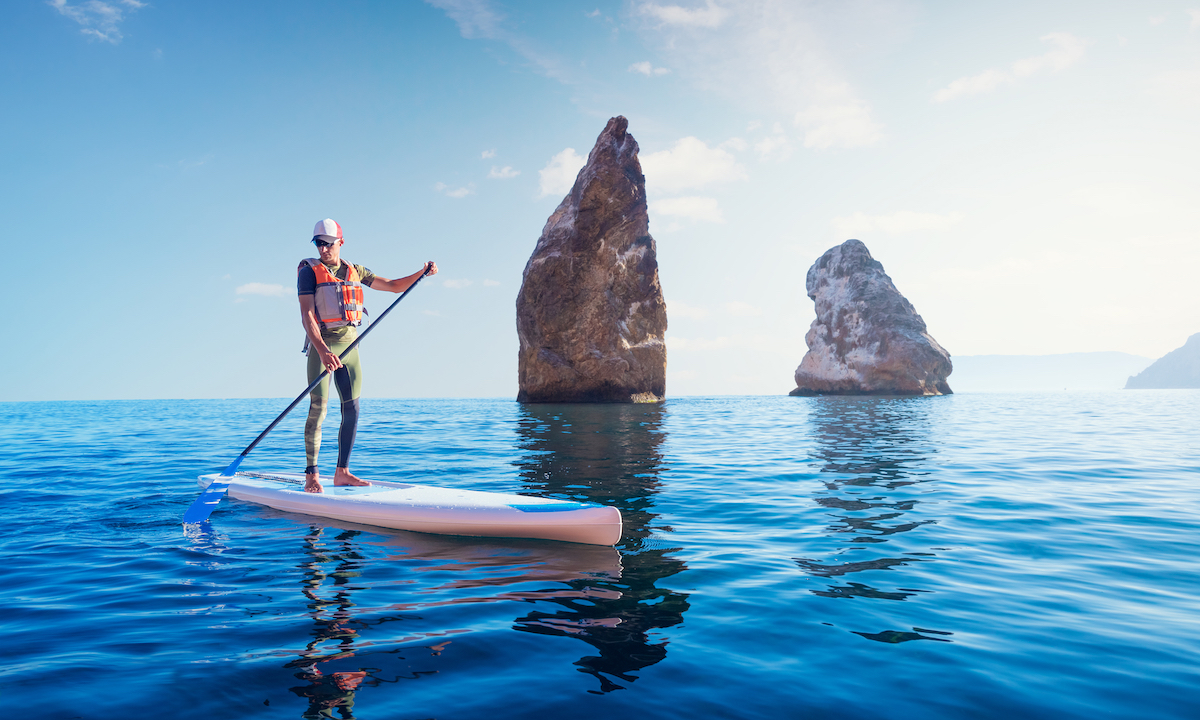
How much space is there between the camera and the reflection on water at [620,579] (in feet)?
9.28

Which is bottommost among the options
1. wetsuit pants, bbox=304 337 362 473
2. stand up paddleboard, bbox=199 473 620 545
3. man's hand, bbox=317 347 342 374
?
stand up paddleboard, bbox=199 473 620 545

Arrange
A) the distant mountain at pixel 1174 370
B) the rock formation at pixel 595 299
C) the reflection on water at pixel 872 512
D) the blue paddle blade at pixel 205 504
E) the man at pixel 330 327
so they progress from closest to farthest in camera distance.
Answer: the reflection on water at pixel 872 512 → the blue paddle blade at pixel 205 504 → the man at pixel 330 327 → the rock formation at pixel 595 299 → the distant mountain at pixel 1174 370

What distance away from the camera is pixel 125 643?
298 centimetres

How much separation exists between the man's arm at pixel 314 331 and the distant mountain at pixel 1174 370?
193 metres

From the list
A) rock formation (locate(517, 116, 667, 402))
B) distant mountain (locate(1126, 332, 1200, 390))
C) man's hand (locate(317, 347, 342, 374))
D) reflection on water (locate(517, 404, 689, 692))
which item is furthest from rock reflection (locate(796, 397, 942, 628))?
distant mountain (locate(1126, 332, 1200, 390))

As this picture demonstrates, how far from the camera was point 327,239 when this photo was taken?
6164mm

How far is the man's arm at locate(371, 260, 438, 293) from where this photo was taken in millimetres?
6812

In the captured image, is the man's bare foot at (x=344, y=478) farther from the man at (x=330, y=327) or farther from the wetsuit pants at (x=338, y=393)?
the wetsuit pants at (x=338, y=393)

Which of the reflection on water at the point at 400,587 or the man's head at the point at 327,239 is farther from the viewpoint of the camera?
the man's head at the point at 327,239

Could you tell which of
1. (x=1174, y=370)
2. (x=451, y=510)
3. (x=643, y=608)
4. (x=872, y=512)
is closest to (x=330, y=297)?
(x=451, y=510)

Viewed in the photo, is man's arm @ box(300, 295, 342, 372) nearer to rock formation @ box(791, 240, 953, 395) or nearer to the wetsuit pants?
the wetsuit pants

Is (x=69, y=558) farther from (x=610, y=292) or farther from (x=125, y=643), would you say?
(x=610, y=292)

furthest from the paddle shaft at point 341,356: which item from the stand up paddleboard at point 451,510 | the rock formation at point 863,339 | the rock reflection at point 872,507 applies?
the rock formation at point 863,339

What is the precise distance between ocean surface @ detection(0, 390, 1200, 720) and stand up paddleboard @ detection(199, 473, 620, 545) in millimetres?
146
